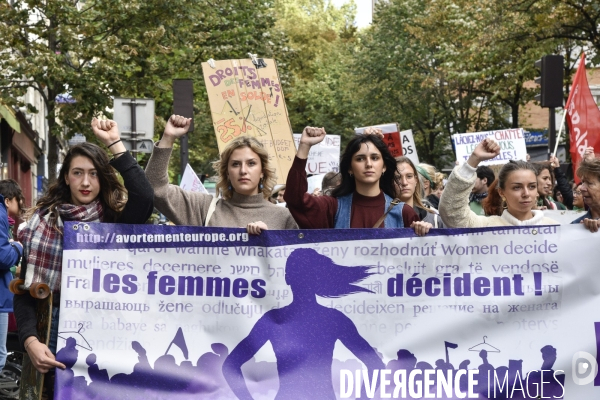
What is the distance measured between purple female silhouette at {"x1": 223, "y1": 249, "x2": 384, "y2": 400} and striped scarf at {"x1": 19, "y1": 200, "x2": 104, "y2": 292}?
33.9 inches

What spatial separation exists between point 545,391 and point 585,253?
0.66 m

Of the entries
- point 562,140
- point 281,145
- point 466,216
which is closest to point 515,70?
point 562,140

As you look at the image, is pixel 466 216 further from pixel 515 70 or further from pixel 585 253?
pixel 515 70

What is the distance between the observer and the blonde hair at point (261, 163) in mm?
5234

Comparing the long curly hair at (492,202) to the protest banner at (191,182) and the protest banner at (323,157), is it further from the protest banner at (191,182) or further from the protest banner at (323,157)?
the protest banner at (323,157)

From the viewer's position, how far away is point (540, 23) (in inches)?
824

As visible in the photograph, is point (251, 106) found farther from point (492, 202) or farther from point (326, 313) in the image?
point (326, 313)

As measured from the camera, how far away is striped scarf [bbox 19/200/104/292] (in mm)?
4547

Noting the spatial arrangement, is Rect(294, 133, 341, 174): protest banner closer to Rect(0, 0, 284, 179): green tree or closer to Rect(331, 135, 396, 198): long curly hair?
Rect(0, 0, 284, 179): green tree

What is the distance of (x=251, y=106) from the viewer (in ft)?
33.7

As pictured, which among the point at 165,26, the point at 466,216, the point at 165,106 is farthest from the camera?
the point at 165,106

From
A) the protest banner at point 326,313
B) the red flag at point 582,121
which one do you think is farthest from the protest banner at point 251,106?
the protest banner at point 326,313

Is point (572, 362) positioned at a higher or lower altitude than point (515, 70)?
lower

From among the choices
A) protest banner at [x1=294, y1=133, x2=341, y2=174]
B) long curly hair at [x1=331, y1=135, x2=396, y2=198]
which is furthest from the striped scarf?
protest banner at [x1=294, y1=133, x2=341, y2=174]
